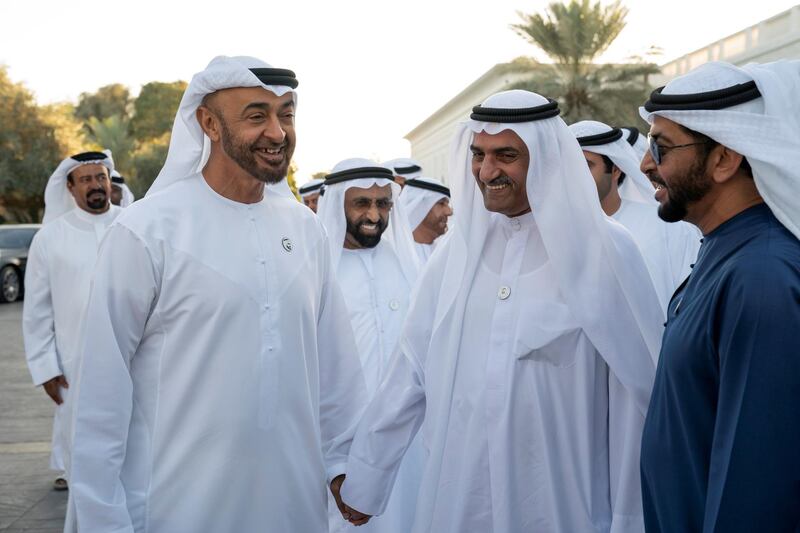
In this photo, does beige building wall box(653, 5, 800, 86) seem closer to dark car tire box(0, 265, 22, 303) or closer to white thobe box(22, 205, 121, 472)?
dark car tire box(0, 265, 22, 303)

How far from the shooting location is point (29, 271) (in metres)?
6.43

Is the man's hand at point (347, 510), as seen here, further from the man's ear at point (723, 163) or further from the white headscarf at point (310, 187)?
the white headscarf at point (310, 187)

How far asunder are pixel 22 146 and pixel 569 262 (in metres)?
34.1

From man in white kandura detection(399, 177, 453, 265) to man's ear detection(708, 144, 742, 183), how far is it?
226 inches


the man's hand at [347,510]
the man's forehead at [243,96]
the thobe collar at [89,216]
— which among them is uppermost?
the man's forehead at [243,96]

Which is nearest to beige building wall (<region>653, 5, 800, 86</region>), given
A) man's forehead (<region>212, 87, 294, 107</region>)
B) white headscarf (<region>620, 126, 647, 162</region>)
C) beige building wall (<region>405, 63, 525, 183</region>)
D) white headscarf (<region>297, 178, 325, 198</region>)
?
white headscarf (<region>297, 178, 325, 198</region>)

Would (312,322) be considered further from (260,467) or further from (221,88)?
(221,88)

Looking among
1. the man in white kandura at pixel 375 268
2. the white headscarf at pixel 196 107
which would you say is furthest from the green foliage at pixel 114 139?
the white headscarf at pixel 196 107

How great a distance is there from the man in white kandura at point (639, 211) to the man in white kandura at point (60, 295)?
3627 mm

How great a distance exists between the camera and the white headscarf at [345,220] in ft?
18.5

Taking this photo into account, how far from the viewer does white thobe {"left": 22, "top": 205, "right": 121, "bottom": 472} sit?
6188 millimetres

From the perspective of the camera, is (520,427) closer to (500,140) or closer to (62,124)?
(500,140)

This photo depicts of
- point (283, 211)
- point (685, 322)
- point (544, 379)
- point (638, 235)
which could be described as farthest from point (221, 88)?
point (638, 235)

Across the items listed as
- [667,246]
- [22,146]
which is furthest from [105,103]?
[667,246]
